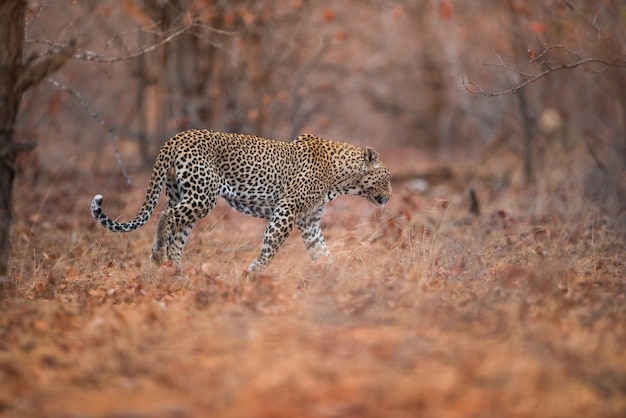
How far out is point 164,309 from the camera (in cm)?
728

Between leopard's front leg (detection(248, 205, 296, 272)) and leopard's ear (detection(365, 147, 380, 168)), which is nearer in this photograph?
leopard's front leg (detection(248, 205, 296, 272))

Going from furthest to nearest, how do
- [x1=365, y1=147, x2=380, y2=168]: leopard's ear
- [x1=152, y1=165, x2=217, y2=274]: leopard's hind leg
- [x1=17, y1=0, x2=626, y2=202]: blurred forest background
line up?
1. [x1=17, y1=0, x2=626, y2=202]: blurred forest background
2. [x1=365, y1=147, x2=380, y2=168]: leopard's ear
3. [x1=152, y1=165, x2=217, y2=274]: leopard's hind leg

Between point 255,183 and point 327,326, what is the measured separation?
3.39m

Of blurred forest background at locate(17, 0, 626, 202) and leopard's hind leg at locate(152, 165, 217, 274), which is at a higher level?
blurred forest background at locate(17, 0, 626, 202)

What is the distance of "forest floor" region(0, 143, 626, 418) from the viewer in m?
5.27

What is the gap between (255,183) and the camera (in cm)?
954

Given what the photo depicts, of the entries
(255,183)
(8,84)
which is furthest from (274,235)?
(8,84)

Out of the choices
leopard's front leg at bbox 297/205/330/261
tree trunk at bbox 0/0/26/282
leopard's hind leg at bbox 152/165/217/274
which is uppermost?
tree trunk at bbox 0/0/26/282

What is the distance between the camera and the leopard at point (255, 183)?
29.8ft

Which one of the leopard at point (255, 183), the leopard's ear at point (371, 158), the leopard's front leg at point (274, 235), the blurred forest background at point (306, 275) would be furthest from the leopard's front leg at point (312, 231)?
the leopard's ear at point (371, 158)

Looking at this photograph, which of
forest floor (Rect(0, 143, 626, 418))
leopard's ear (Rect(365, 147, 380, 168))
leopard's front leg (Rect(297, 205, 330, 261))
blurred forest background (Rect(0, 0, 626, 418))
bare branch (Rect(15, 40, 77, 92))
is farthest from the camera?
leopard's ear (Rect(365, 147, 380, 168))

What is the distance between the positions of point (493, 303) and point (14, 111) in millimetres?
4243

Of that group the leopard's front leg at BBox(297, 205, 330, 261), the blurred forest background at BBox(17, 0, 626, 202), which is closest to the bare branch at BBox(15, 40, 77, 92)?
the leopard's front leg at BBox(297, 205, 330, 261)

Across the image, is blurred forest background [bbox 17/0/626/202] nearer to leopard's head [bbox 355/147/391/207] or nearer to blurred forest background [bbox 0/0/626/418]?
blurred forest background [bbox 0/0/626/418]
